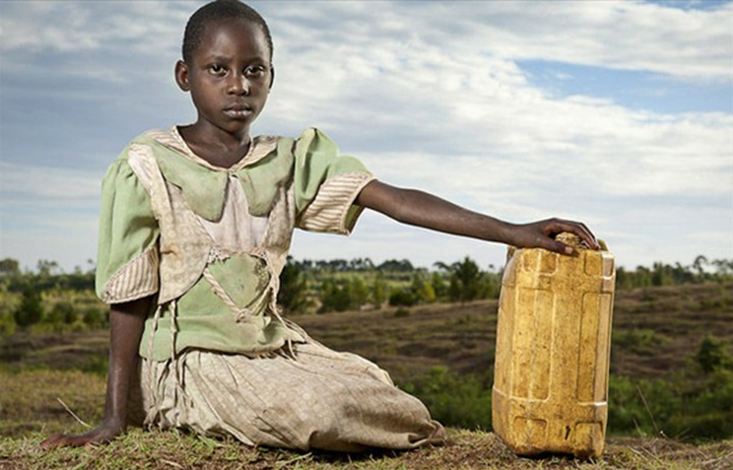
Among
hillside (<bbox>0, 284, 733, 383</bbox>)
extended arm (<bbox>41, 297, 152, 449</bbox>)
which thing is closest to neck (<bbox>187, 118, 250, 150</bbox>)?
extended arm (<bbox>41, 297, 152, 449</bbox>)

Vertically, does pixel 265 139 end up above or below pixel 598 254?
above

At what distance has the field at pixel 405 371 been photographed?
404cm

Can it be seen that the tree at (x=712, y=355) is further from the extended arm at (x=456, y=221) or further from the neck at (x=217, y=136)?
the neck at (x=217, y=136)

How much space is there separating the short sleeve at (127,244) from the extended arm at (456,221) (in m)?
0.92

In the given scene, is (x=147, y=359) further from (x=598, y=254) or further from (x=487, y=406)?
(x=487, y=406)

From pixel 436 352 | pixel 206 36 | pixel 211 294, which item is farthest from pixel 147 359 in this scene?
pixel 436 352

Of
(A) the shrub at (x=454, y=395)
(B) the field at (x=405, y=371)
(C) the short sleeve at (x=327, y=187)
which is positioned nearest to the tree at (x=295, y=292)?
(B) the field at (x=405, y=371)

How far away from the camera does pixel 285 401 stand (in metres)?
4.01

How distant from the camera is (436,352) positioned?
13.4 m

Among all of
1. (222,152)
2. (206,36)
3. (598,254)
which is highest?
(206,36)

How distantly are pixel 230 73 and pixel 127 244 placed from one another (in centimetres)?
84

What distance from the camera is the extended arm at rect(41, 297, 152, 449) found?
167 inches

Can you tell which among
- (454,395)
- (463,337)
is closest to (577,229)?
(454,395)

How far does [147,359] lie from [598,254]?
1.96m
